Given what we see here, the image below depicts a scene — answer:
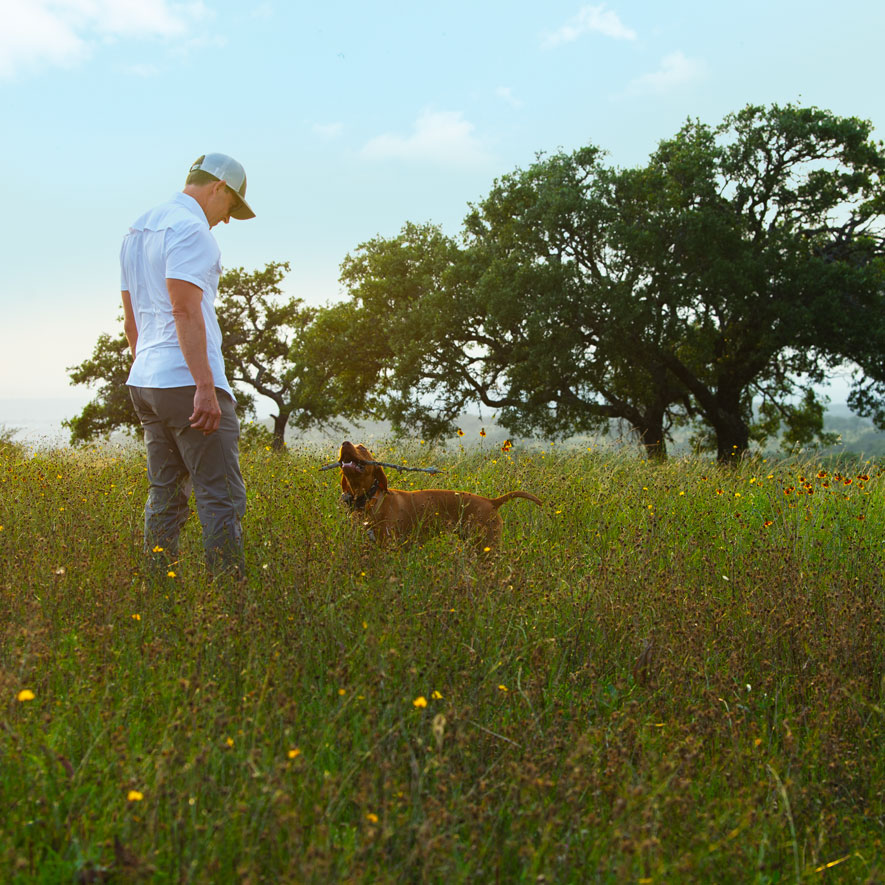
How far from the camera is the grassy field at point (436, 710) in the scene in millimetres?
1970

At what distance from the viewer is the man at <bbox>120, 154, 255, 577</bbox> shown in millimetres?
3662

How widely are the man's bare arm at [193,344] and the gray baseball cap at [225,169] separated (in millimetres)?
743

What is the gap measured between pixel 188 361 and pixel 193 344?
0.09 metres

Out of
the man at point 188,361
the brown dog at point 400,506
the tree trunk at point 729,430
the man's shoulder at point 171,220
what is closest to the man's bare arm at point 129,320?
the man at point 188,361

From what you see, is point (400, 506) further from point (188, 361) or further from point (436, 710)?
point (436, 710)

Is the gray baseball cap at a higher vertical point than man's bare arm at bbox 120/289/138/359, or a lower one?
higher

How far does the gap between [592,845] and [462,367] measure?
2268cm

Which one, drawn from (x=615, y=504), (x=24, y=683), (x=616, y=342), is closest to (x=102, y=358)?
(x=616, y=342)

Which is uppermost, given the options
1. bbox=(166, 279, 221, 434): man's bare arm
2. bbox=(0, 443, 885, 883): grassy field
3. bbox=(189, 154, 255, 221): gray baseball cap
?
bbox=(189, 154, 255, 221): gray baseball cap

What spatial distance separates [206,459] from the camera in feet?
12.4

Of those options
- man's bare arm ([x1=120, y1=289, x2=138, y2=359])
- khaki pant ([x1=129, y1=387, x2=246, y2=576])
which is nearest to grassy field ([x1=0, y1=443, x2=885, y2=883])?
khaki pant ([x1=129, y1=387, x2=246, y2=576])

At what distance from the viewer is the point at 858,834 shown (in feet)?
8.55

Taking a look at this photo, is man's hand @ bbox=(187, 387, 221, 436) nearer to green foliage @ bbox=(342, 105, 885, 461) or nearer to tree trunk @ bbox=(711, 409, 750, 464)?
green foliage @ bbox=(342, 105, 885, 461)

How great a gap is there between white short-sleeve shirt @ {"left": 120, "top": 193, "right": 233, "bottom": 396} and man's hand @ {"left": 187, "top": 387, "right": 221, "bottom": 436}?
0.10m
